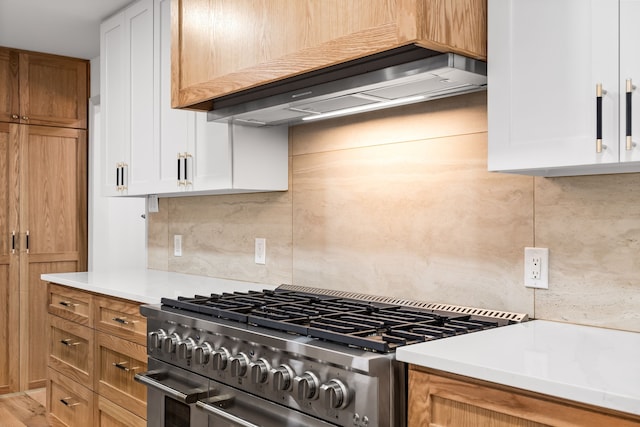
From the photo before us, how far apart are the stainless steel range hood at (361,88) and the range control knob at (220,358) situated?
2.86 feet

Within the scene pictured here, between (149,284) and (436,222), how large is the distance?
4.82 ft

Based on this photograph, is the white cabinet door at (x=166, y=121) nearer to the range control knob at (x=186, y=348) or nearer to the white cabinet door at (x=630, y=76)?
the range control knob at (x=186, y=348)

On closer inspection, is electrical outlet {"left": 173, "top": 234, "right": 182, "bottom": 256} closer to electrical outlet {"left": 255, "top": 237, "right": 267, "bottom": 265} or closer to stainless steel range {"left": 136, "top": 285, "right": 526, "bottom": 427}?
electrical outlet {"left": 255, "top": 237, "right": 267, "bottom": 265}

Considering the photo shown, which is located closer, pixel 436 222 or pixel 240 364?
pixel 240 364

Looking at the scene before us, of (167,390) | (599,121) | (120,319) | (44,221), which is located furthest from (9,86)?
(599,121)

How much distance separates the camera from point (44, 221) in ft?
14.5

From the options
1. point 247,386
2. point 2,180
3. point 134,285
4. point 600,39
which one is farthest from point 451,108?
point 2,180

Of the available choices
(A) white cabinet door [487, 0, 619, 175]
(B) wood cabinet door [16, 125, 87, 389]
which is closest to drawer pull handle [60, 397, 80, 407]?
(B) wood cabinet door [16, 125, 87, 389]

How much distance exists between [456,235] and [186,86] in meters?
1.23

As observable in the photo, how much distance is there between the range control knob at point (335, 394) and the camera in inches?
58.7

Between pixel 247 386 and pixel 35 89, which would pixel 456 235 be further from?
pixel 35 89

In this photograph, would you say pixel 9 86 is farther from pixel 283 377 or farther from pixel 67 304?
pixel 283 377

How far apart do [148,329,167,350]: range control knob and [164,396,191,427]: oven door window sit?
0.19 metres

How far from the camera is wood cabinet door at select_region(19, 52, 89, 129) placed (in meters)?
4.34
